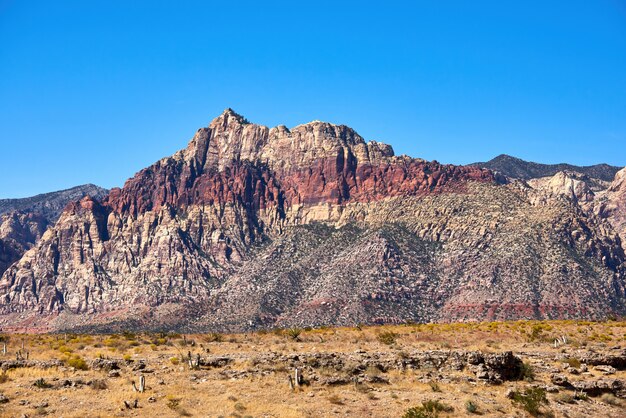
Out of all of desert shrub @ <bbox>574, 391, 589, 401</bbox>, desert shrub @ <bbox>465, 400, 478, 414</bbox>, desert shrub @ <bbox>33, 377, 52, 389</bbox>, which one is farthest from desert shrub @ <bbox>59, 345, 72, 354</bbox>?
desert shrub @ <bbox>574, 391, 589, 401</bbox>

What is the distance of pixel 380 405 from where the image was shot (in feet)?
103

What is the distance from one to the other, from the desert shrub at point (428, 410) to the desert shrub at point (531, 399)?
402 cm

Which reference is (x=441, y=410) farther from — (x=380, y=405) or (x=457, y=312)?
(x=457, y=312)

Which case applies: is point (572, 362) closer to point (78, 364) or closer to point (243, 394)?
point (243, 394)

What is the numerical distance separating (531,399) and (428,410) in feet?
19.8

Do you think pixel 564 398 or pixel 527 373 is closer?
pixel 564 398

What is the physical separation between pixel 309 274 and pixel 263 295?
16.5 m

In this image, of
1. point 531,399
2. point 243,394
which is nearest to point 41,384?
point 243,394

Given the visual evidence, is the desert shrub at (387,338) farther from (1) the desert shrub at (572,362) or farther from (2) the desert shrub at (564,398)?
(2) the desert shrub at (564,398)

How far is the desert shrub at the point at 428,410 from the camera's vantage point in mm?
28812

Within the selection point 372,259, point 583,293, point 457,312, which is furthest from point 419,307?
point 583,293

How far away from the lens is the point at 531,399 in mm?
32188

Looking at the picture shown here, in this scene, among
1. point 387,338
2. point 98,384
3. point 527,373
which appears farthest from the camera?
point 387,338

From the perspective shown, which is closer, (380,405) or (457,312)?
(380,405)
